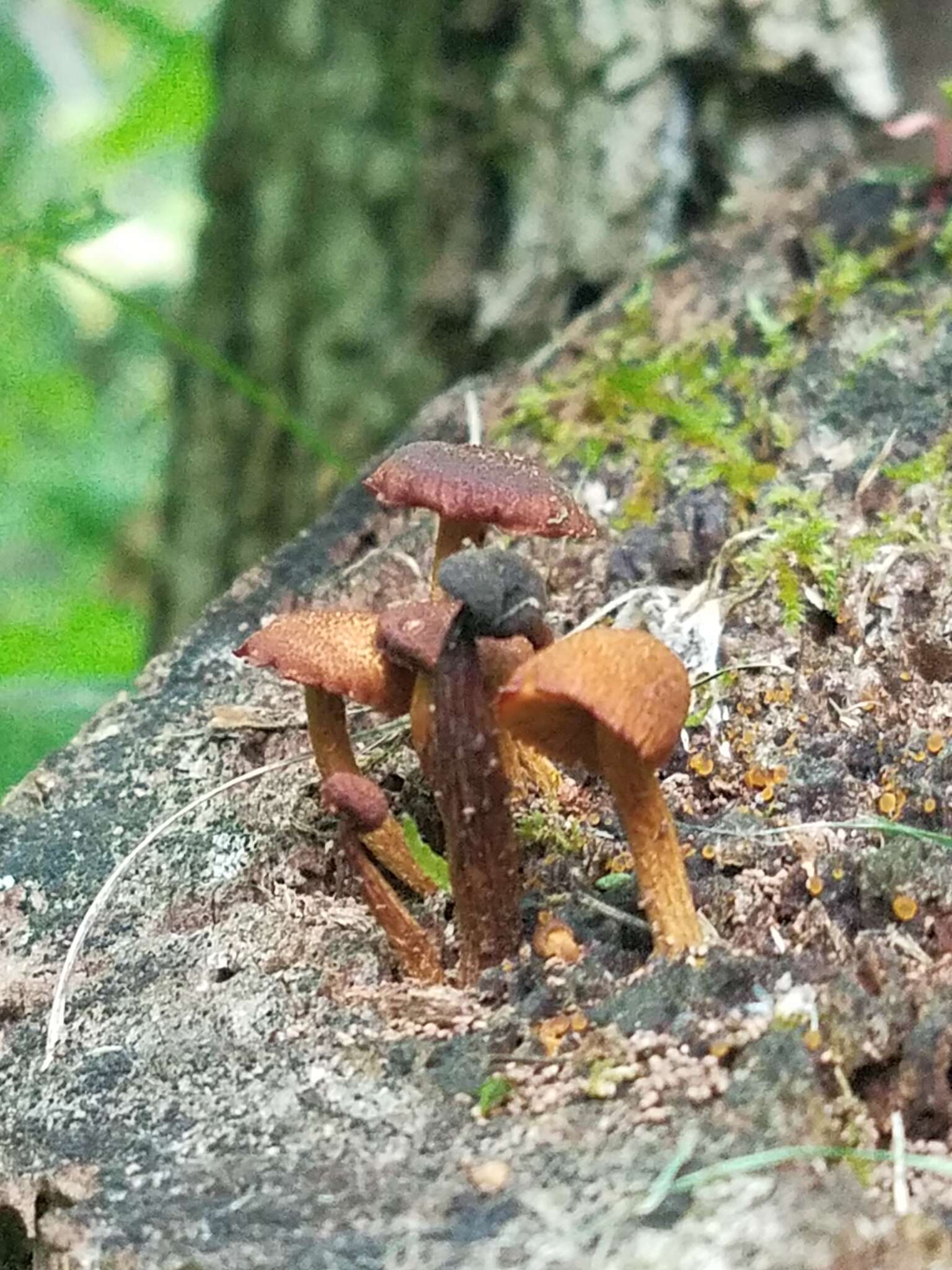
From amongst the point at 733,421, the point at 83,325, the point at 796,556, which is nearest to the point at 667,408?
the point at 733,421

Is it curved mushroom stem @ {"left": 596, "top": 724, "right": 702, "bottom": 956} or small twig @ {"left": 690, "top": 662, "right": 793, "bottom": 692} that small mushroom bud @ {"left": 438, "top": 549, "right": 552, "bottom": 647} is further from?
small twig @ {"left": 690, "top": 662, "right": 793, "bottom": 692}

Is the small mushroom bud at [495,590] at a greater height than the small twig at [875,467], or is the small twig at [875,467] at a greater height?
the small twig at [875,467]

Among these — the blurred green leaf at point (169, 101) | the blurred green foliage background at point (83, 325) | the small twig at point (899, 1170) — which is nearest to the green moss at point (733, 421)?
the small twig at point (899, 1170)

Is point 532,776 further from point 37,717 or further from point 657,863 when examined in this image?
point 37,717

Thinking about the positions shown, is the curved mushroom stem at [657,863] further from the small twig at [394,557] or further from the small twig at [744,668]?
the small twig at [394,557]

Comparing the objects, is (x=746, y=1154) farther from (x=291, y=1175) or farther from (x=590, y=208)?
(x=590, y=208)

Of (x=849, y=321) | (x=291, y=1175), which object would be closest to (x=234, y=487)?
(x=849, y=321)

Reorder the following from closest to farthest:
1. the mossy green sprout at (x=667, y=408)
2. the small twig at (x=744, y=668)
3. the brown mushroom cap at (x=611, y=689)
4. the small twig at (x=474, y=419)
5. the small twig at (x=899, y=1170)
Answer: the small twig at (x=899, y=1170)
the brown mushroom cap at (x=611, y=689)
the small twig at (x=744, y=668)
the mossy green sprout at (x=667, y=408)
the small twig at (x=474, y=419)
